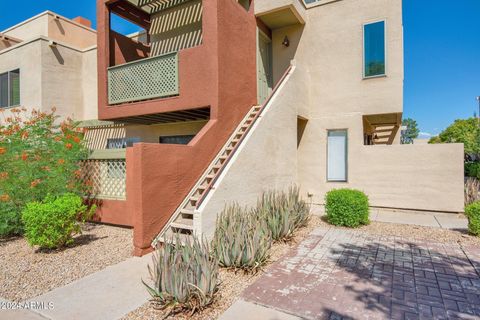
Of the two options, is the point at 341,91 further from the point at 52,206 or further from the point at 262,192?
the point at 52,206

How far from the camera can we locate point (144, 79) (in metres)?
8.52

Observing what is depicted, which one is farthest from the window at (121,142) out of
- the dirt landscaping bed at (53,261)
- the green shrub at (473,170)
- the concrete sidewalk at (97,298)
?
the green shrub at (473,170)

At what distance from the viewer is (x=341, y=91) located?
10.3 metres

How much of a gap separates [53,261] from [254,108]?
6822 millimetres

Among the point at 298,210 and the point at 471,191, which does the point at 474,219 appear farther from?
the point at 298,210

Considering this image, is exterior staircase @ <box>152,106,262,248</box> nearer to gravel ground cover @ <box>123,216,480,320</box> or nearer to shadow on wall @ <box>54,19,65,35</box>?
gravel ground cover @ <box>123,216,480,320</box>

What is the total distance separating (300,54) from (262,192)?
631 centimetres

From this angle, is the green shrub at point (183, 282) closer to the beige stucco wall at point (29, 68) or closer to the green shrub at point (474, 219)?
the green shrub at point (474, 219)

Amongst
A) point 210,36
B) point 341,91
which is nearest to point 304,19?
point 341,91

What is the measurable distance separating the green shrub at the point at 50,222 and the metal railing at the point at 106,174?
1493 millimetres

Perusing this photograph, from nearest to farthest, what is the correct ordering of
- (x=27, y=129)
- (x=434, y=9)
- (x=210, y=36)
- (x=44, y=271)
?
(x=44, y=271) → (x=210, y=36) → (x=27, y=129) → (x=434, y=9)

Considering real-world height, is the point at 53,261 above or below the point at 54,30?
below

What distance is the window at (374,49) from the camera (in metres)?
9.62

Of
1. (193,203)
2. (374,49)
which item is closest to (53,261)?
(193,203)
